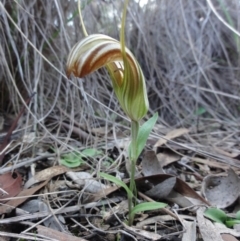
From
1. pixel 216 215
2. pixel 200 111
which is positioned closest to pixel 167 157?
pixel 216 215

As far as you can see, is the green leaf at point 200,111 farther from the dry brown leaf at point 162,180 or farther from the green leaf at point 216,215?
the green leaf at point 216,215

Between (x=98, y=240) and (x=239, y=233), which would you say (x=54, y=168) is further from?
(x=239, y=233)

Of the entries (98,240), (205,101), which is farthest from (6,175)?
(205,101)

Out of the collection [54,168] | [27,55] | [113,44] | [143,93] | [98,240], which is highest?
[27,55]

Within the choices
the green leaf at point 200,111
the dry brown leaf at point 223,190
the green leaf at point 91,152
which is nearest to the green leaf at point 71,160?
the green leaf at point 91,152

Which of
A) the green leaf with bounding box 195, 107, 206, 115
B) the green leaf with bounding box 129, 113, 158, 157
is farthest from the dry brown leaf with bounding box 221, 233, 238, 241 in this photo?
the green leaf with bounding box 195, 107, 206, 115
